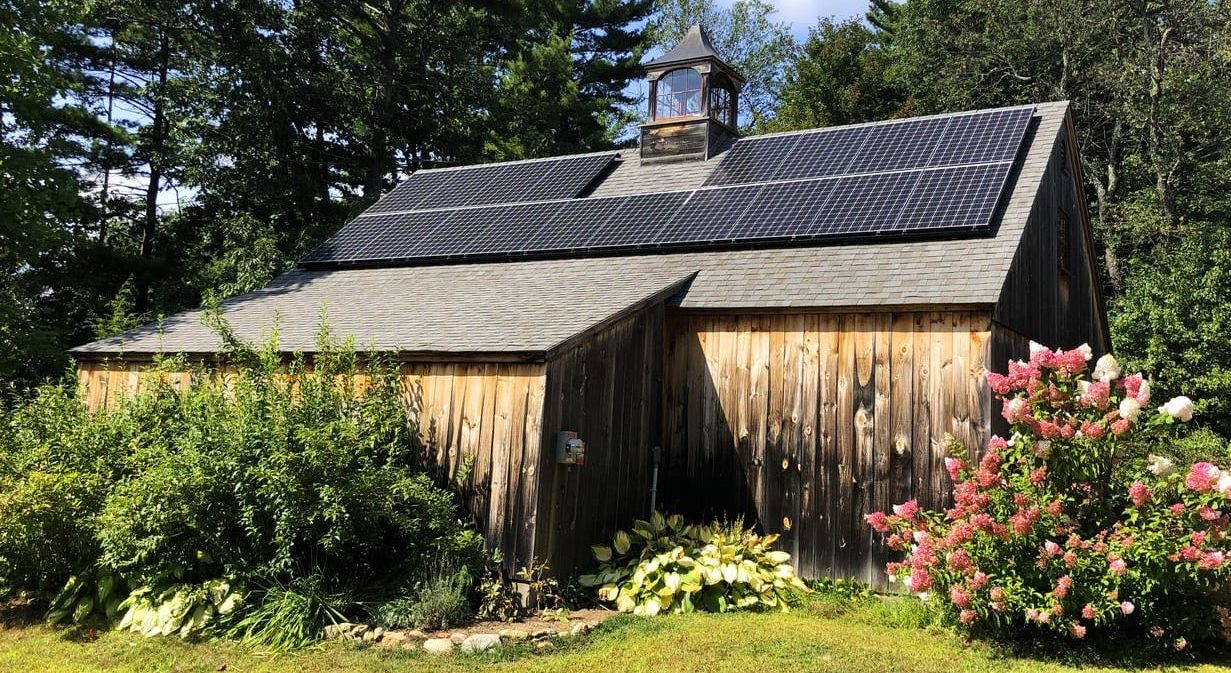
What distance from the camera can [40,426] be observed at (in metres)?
9.77

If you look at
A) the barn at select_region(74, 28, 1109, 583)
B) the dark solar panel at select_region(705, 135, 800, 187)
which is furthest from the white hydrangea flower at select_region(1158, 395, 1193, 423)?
the dark solar panel at select_region(705, 135, 800, 187)

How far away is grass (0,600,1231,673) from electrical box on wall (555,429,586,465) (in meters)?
1.55

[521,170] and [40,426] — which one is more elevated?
[521,170]

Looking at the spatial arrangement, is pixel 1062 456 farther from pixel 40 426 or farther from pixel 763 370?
pixel 40 426

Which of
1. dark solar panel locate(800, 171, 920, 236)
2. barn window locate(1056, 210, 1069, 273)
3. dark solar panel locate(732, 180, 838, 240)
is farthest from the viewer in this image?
barn window locate(1056, 210, 1069, 273)

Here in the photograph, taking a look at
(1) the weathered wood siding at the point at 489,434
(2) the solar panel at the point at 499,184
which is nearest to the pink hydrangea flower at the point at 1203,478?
(1) the weathered wood siding at the point at 489,434

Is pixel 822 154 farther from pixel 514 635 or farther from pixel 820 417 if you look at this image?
pixel 514 635

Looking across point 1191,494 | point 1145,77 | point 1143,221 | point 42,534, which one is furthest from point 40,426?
point 1145,77

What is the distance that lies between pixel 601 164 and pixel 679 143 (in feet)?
4.72

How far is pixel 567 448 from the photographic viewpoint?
8.56 metres

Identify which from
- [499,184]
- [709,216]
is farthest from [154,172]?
[709,216]

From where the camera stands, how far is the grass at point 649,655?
662cm

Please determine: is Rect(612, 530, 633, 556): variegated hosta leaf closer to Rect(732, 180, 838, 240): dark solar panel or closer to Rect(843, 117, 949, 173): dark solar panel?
Rect(732, 180, 838, 240): dark solar panel

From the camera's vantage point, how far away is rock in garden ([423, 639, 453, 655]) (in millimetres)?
7012
